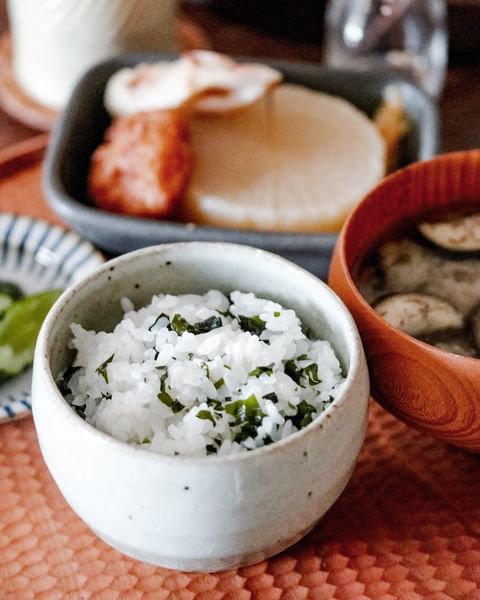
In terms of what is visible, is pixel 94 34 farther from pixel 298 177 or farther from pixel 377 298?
pixel 377 298

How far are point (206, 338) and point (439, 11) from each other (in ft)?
4.26

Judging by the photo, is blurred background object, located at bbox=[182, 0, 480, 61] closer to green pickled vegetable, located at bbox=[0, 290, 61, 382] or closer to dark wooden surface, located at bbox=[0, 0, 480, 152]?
dark wooden surface, located at bbox=[0, 0, 480, 152]

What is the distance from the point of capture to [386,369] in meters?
0.97

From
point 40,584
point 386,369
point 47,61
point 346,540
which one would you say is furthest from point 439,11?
point 40,584

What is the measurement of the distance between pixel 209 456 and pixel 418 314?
39cm

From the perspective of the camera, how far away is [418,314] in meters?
1.06

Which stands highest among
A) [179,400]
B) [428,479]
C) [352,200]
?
[179,400]

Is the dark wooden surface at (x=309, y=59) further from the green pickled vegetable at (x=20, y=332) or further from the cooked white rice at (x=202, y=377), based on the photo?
the cooked white rice at (x=202, y=377)

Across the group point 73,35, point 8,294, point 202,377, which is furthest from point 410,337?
point 73,35

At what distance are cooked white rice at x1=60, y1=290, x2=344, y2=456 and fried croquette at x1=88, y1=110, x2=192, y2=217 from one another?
16.0 inches

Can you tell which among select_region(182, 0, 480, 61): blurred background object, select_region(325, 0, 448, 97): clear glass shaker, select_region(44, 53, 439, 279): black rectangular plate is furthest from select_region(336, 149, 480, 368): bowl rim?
select_region(182, 0, 480, 61): blurred background object

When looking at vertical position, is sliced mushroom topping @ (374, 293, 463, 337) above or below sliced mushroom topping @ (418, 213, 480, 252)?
below

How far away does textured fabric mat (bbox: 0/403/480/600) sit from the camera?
37.5 inches

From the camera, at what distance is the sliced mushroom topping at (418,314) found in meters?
1.05
